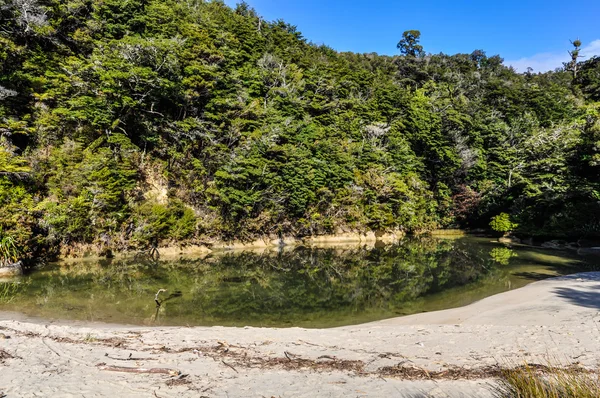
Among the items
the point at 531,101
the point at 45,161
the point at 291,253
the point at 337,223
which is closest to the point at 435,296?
the point at 291,253

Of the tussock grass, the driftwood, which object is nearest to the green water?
the driftwood

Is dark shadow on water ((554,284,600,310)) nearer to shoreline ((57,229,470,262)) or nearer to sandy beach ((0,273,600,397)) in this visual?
sandy beach ((0,273,600,397))

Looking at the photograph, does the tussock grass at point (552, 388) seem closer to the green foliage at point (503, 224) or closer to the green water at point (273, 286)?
the green water at point (273, 286)

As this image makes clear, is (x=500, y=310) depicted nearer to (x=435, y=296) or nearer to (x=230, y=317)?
(x=435, y=296)

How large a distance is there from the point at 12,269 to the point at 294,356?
14.6 m

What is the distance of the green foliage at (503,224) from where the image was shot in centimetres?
3294

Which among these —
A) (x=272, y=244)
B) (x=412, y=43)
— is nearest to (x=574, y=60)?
(x=412, y=43)

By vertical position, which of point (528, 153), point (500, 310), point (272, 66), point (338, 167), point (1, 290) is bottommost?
point (1, 290)

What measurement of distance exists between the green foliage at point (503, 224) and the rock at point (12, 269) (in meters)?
36.7

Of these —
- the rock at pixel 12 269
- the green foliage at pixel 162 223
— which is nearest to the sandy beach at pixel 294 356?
the rock at pixel 12 269

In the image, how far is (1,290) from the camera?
1244cm

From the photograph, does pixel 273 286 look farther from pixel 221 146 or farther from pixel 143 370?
pixel 221 146

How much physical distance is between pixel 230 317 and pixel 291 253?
1364 cm

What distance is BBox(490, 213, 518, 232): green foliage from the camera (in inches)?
1297
